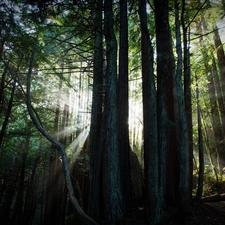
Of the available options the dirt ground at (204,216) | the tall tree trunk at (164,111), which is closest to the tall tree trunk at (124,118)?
the tall tree trunk at (164,111)

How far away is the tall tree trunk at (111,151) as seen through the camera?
433 cm

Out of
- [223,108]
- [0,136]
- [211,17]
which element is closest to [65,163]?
[0,136]

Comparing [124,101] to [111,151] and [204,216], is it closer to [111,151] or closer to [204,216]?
[111,151]

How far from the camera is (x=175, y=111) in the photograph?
19.4 feet

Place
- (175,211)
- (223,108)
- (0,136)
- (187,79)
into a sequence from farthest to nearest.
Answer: (223,108), (0,136), (187,79), (175,211)

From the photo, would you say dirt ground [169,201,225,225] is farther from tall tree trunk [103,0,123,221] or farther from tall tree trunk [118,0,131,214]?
tall tree trunk [118,0,131,214]

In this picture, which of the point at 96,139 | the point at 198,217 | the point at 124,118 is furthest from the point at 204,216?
the point at 96,139

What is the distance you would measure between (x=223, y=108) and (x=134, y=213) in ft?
31.9

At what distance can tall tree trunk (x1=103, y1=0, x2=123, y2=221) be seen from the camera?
4.33 m

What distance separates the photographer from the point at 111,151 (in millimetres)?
4625

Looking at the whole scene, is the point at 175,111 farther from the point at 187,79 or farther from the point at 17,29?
the point at 17,29

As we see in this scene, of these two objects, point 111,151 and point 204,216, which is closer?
point 111,151

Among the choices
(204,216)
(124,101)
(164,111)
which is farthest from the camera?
(124,101)

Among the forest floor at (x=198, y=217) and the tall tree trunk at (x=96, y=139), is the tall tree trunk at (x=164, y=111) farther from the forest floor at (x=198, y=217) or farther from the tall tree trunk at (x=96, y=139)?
the tall tree trunk at (x=96, y=139)
